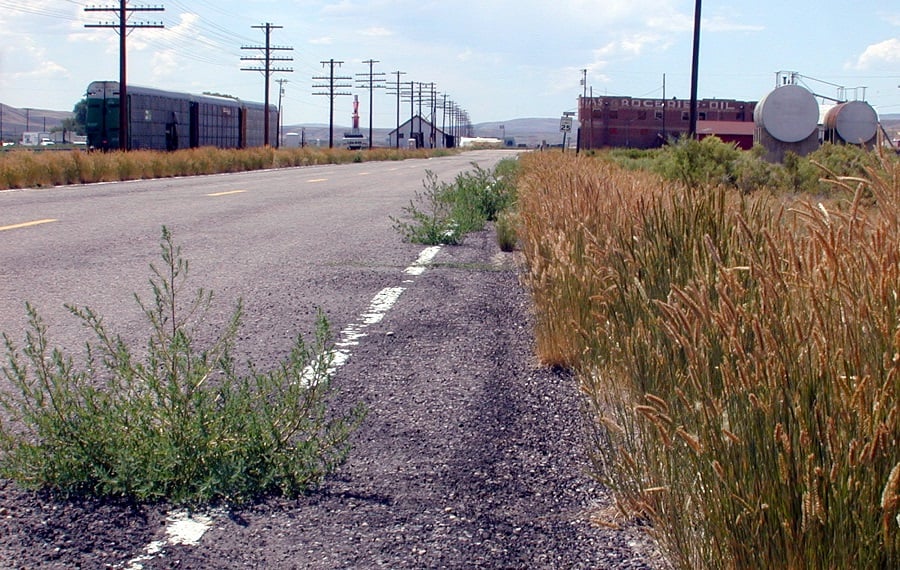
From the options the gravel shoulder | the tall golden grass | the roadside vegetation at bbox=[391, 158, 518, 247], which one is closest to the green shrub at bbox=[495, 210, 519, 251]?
the roadside vegetation at bbox=[391, 158, 518, 247]

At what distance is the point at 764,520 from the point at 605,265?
2588 mm

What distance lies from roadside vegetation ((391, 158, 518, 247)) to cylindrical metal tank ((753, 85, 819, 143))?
24.6 meters

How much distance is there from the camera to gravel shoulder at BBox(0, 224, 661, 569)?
3.01 m

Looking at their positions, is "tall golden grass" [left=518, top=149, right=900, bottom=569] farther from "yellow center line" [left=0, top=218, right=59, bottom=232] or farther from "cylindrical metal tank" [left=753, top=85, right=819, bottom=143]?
"cylindrical metal tank" [left=753, top=85, right=819, bottom=143]

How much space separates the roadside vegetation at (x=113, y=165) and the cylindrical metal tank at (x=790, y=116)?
1946 cm

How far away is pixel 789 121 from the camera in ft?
132

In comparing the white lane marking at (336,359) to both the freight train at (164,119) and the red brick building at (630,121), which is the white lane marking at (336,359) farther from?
the red brick building at (630,121)

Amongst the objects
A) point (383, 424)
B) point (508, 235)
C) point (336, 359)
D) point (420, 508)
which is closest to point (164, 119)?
point (508, 235)

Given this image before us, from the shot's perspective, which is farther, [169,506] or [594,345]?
[594,345]

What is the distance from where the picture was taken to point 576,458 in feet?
12.8

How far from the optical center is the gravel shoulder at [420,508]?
3.01m

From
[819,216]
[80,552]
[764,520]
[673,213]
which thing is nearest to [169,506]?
[80,552]

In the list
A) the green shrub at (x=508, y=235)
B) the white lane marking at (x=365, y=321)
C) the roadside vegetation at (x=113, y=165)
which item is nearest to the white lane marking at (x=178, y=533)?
the white lane marking at (x=365, y=321)

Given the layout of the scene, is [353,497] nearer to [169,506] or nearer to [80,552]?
[169,506]
